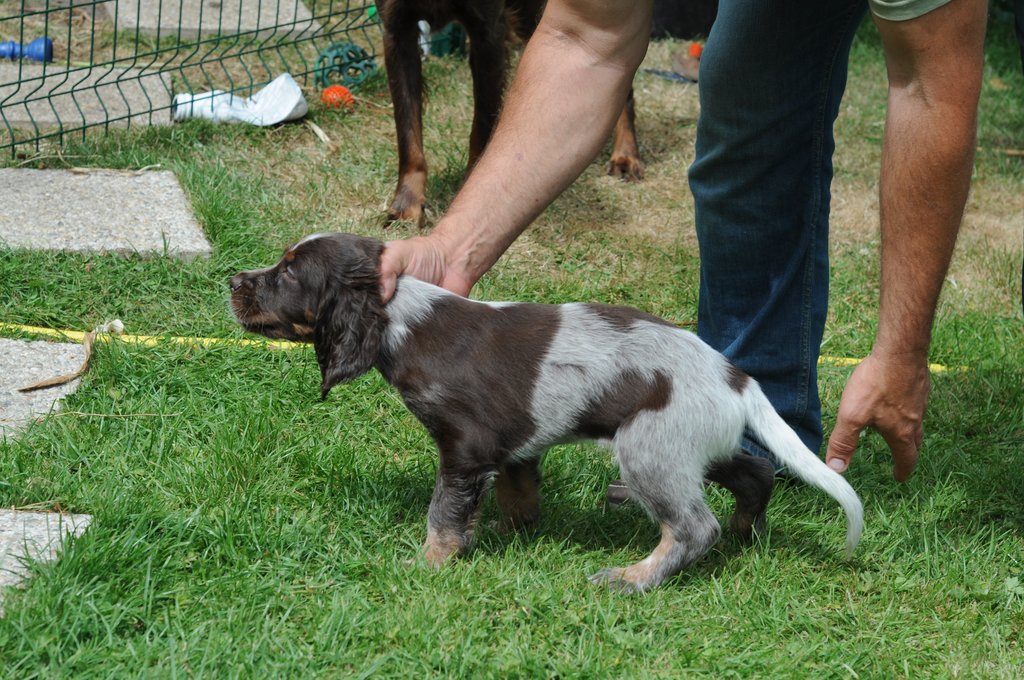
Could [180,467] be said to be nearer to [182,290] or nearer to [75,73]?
[182,290]

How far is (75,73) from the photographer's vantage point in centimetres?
655

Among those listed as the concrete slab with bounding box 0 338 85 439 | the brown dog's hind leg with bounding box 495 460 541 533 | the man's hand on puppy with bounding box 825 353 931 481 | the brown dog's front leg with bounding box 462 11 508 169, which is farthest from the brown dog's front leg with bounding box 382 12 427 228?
the man's hand on puppy with bounding box 825 353 931 481

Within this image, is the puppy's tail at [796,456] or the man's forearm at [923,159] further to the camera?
the puppy's tail at [796,456]

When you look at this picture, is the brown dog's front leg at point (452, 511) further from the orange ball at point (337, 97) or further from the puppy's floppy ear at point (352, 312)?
the orange ball at point (337, 97)

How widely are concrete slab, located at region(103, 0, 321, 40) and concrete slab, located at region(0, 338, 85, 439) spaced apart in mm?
3614

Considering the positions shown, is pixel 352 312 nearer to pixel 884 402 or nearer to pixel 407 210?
pixel 884 402

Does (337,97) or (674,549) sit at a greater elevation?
(674,549)

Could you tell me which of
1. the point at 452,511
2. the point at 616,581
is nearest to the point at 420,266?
the point at 452,511

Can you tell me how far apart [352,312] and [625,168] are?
370cm

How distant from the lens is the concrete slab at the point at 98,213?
4797mm

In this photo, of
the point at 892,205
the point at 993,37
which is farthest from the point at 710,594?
the point at 993,37

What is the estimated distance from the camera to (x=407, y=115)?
18.1 feet

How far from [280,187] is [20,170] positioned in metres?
1.19

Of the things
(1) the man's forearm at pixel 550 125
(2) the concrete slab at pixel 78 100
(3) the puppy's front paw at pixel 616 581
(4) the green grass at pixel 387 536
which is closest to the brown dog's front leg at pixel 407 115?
(4) the green grass at pixel 387 536
